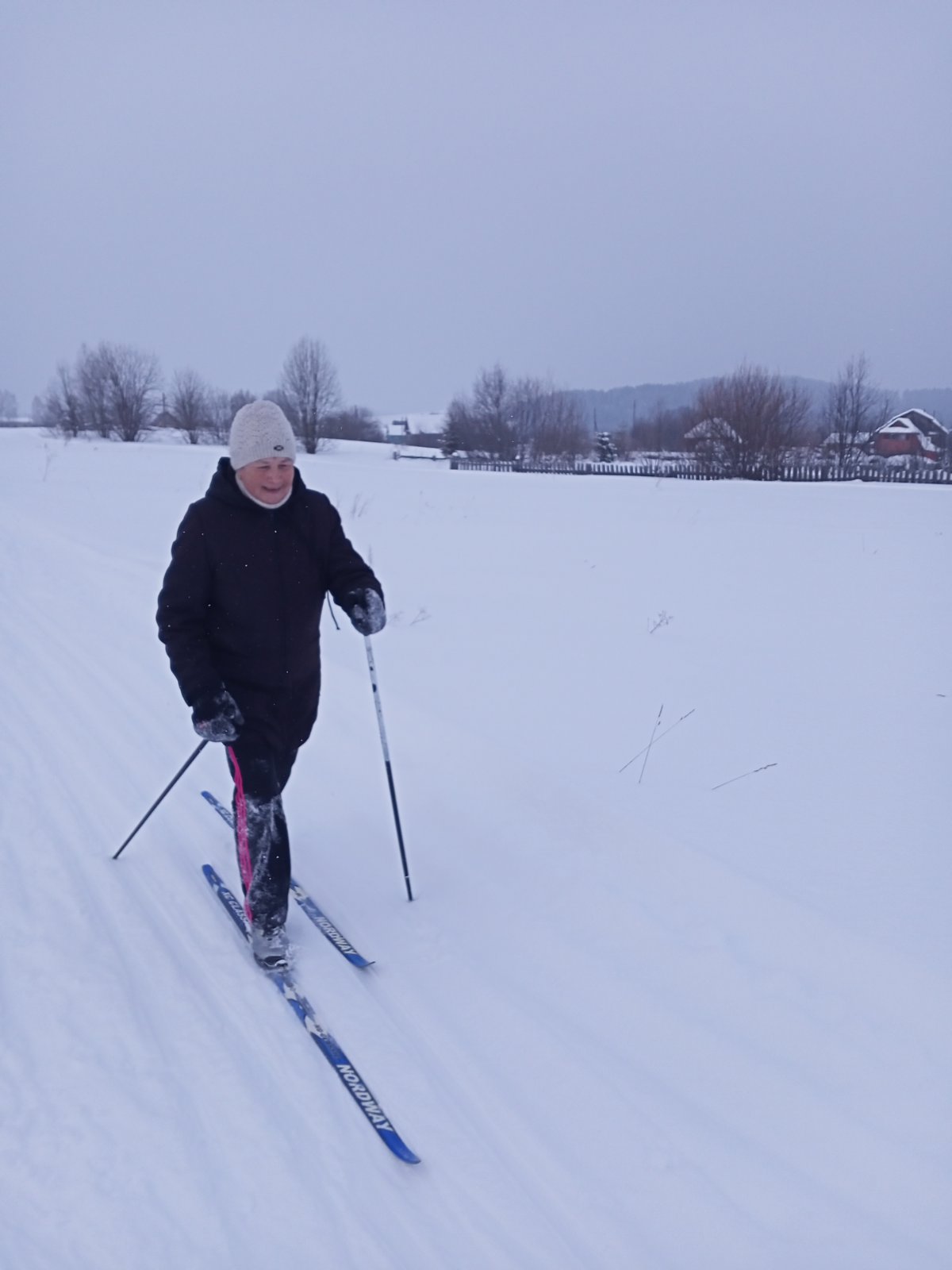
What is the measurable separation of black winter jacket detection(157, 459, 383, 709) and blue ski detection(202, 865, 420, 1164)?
1076 millimetres

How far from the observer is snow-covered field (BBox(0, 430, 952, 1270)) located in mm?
2373

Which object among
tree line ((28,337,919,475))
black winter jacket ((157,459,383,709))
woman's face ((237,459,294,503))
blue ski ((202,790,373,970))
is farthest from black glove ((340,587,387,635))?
tree line ((28,337,919,475))

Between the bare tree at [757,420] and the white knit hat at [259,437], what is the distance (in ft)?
120

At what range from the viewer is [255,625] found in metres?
3.37

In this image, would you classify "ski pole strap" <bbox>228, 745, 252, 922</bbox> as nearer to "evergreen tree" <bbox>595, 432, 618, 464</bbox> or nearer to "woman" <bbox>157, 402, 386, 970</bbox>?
"woman" <bbox>157, 402, 386, 970</bbox>

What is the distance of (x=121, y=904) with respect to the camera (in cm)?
385

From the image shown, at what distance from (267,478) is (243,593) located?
0.44 meters

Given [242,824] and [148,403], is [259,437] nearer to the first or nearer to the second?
[242,824]

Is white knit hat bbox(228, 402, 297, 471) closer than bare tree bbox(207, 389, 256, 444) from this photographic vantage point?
Yes

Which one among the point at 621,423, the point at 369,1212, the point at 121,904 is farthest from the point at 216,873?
the point at 621,423

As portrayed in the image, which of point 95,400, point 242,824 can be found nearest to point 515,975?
point 242,824

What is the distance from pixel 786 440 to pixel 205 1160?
3961 cm

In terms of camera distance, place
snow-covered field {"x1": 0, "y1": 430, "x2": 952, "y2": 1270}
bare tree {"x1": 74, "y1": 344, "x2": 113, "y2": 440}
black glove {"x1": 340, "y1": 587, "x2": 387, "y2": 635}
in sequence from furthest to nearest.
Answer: bare tree {"x1": 74, "y1": 344, "x2": 113, "y2": 440} < black glove {"x1": 340, "y1": 587, "x2": 387, "y2": 635} < snow-covered field {"x1": 0, "y1": 430, "x2": 952, "y2": 1270}

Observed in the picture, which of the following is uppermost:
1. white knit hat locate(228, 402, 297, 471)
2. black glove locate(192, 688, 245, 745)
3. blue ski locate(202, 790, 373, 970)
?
white knit hat locate(228, 402, 297, 471)
